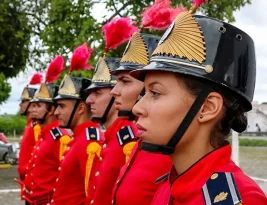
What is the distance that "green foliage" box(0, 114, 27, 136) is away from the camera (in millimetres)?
43969

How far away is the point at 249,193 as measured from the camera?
2074 millimetres

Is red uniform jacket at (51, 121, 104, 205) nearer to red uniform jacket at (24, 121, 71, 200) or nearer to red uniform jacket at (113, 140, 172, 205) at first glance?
red uniform jacket at (113, 140, 172, 205)

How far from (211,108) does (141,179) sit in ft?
3.33

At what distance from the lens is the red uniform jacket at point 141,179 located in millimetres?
3111

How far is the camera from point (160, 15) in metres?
3.21

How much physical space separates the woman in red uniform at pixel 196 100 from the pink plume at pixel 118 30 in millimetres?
1808

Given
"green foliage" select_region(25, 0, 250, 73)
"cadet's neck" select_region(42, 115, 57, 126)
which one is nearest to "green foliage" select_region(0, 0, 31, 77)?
"green foliage" select_region(25, 0, 250, 73)

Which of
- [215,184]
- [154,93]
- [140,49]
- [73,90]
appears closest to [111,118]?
[140,49]

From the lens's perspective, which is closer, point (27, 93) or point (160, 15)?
point (160, 15)

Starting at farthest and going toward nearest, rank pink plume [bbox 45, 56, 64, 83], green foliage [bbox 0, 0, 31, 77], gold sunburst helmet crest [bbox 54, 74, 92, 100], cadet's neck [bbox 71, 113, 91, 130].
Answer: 1. green foliage [bbox 0, 0, 31, 77]
2. pink plume [bbox 45, 56, 64, 83]
3. gold sunburst helmet crest [bbox 54, 74, 92, 100]
4. cadet's neck [bbox 71, 113, 91, 130]

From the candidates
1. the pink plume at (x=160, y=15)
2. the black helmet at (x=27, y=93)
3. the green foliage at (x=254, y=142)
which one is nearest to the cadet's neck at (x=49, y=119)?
the black helmet at (x=27, y=93)

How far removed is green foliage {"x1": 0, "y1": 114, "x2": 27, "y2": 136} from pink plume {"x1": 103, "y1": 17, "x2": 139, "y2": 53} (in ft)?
132

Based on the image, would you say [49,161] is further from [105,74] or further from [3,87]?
[3,87]

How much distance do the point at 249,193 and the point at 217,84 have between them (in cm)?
45
